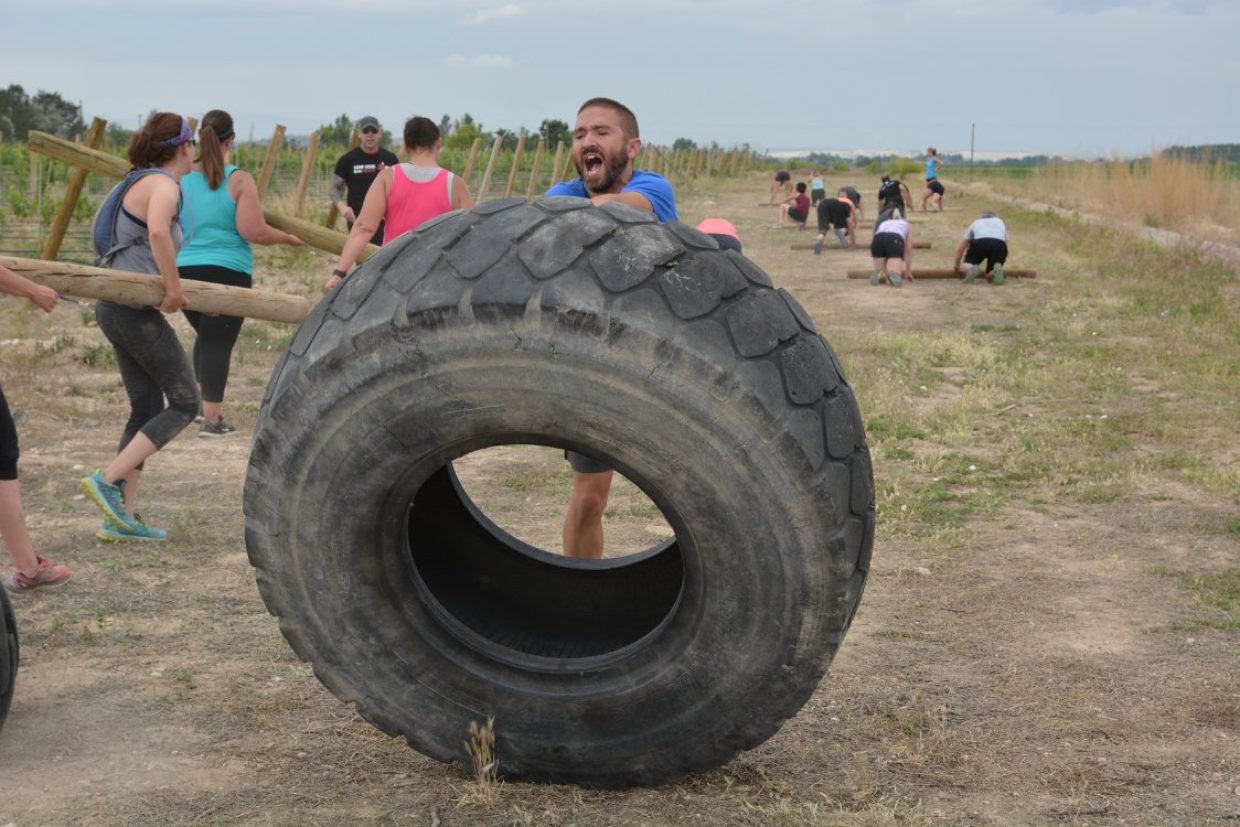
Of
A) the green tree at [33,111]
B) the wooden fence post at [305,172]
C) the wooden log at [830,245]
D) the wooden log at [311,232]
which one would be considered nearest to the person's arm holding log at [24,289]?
the wooden log at [311,232]

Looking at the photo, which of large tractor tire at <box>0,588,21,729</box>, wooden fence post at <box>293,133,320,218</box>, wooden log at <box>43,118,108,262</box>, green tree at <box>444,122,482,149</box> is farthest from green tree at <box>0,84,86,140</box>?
large tractor tire at <box>0,588,21,729</box>

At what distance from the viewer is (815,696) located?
12.8 feet

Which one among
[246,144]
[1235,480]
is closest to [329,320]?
[1235,480]

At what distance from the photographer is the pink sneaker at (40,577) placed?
186 inches

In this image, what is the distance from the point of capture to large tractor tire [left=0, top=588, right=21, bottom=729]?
11.3ft

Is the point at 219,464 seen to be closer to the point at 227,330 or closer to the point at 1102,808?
the point at 227,330

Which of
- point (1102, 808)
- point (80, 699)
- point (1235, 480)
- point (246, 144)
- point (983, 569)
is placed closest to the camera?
point (1102, 808)

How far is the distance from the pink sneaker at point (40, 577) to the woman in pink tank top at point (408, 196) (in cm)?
225

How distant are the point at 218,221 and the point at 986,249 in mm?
10784

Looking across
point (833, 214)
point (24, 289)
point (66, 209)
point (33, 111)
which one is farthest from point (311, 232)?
point (33, 111)

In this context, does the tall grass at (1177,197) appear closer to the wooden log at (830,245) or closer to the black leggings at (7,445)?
the wooden log at (830,245)

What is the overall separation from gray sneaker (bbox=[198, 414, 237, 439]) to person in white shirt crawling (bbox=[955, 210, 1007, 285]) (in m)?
10.2

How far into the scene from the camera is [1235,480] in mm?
6426

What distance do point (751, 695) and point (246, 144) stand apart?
24626mm
